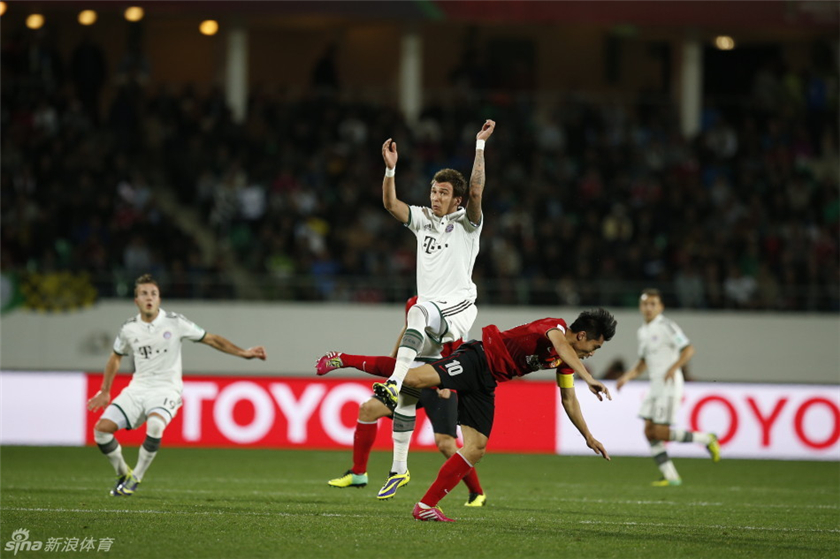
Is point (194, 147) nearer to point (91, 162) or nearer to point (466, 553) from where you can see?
point (91, 162)

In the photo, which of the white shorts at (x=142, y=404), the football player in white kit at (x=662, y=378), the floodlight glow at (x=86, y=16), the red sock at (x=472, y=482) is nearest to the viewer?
the red sock at (x=472, y=482)

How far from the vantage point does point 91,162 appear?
1975cm

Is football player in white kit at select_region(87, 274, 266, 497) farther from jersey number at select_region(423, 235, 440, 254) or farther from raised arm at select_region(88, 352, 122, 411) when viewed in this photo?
jersey number at select_region(423, 235, 440, 254)

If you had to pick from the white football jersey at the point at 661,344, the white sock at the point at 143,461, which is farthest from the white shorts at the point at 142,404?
the white football jersey at the point at 661,344

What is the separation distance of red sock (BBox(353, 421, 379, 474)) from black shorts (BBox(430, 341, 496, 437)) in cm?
166

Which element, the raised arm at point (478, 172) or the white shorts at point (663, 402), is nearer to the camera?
the raised arm at point (478, 172)

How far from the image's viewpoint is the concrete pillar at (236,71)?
2169 cm

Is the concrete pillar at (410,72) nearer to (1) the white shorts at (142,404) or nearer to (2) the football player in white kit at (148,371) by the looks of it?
(2) the football player in white kit at (148,371)

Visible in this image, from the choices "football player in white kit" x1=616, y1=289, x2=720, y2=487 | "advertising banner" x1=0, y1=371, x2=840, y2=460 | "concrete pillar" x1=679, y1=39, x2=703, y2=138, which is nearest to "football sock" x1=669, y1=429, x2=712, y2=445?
"football player in white kit" x1=616, y1=289, x2=720, y2=487

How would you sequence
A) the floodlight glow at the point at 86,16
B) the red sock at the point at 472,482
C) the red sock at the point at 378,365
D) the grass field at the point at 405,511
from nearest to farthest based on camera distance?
the grass field at the point at 405,511
the red sock at the point at 378,365
the red sock at the point at 472,482
the floodlight glow at the point at 86,16

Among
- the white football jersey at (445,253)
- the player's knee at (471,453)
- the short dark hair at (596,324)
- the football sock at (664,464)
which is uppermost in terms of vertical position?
the white football jersey at (445,253)

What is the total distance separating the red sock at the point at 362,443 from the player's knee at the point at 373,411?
0.05m

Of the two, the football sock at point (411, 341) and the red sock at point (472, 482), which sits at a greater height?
the football sock at point (411, 341)

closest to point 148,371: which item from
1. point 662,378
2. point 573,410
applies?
point 573,410
